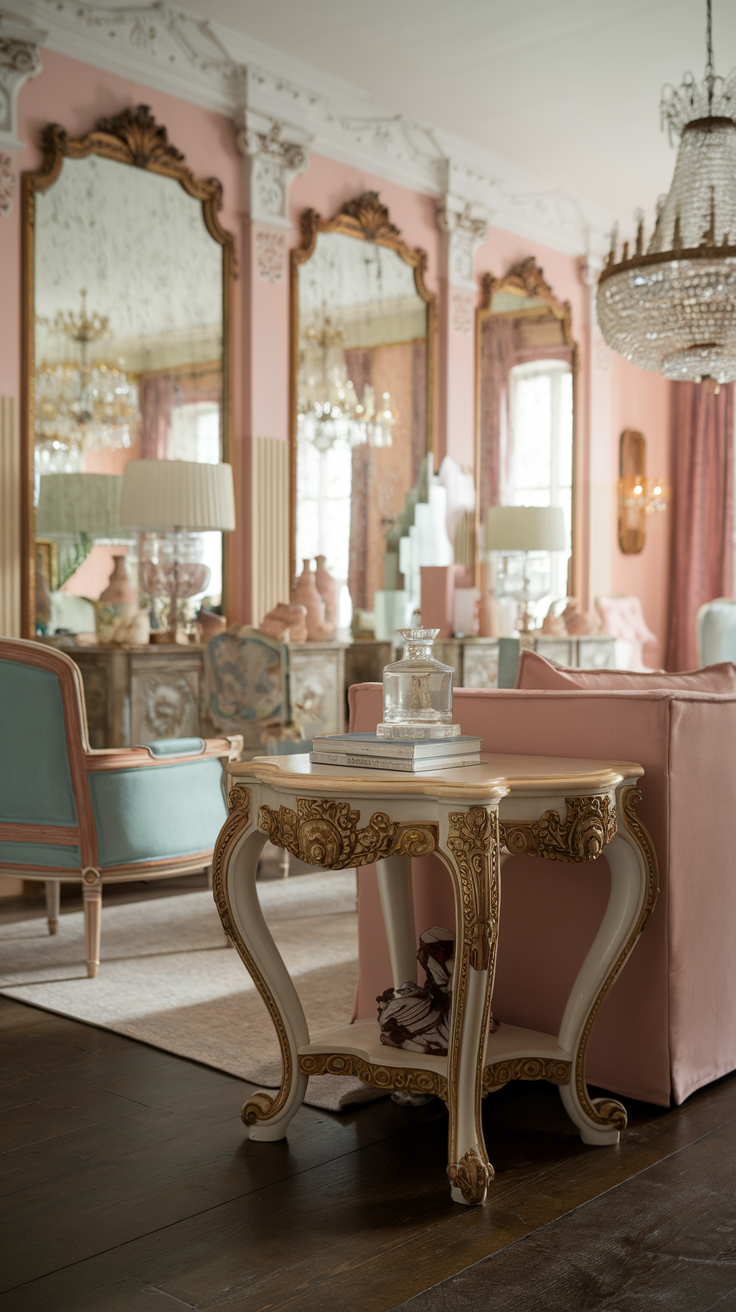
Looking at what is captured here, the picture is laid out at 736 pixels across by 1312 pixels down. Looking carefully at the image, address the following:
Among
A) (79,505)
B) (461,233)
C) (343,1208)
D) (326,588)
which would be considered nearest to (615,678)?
(343,1208)

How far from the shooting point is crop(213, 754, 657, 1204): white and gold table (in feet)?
6.39

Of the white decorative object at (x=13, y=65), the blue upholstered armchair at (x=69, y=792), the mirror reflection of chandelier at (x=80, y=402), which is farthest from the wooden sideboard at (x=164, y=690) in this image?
the white decorative object at (x=13, y=65)

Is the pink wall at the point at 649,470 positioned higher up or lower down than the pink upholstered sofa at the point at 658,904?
higher up

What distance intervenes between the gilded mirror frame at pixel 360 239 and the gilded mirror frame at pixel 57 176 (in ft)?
1.32

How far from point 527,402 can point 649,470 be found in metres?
1.57

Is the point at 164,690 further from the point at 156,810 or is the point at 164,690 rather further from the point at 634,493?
the point at 634,493

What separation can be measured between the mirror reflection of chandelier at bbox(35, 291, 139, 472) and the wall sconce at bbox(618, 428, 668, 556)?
435 centimetres

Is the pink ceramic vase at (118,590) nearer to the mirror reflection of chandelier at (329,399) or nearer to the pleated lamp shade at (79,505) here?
the pleated lamp shade at (79,505)

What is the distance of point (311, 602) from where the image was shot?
5.69 meters

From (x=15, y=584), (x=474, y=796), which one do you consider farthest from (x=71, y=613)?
(x=474, y=796)

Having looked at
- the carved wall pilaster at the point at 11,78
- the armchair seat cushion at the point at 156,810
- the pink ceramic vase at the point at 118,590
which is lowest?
the armchair seat cushion at the point at 156,810

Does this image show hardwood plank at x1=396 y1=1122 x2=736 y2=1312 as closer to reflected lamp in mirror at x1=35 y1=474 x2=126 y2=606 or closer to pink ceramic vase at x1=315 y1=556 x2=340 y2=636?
reflected lamp in mirror at x1=35 y1=474 x2=126 y2=606

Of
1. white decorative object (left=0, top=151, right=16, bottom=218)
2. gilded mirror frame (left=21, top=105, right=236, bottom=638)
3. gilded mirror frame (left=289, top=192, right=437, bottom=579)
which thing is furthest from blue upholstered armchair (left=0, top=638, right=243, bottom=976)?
gilded mirror frame (left=289, top=192, right=437, bottom=579)

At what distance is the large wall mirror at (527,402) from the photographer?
732 cm
